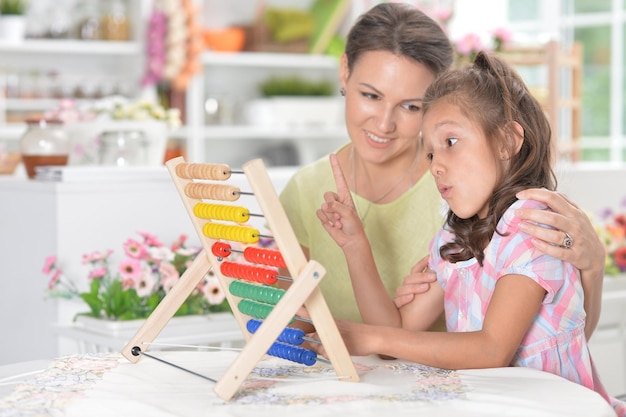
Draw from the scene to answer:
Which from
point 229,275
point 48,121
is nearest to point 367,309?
point 229,275

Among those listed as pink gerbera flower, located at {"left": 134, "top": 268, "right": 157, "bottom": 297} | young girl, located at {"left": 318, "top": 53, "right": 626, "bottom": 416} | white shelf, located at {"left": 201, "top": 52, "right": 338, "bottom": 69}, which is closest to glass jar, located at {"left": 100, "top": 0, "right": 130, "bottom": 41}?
white shelf, located at {"left": 201, "top": 52, "right": 338, "bottom": 69}

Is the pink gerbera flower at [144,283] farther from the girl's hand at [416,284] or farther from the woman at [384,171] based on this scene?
the girl's hand at [416,284]

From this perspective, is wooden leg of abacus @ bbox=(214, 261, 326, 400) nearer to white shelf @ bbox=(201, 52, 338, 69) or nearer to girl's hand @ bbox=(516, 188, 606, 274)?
girl's hand @ bbox=(516, 188, 606, 274)

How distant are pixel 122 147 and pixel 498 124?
169 cm

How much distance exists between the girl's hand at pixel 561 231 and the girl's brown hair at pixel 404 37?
593mm

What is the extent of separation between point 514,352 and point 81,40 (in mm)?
4407

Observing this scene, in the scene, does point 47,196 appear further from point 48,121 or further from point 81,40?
point 81,40

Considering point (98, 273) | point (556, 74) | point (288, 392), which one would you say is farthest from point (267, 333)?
point (556, 74)

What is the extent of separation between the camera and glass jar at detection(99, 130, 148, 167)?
315 cm

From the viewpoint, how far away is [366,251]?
2020 millimetres

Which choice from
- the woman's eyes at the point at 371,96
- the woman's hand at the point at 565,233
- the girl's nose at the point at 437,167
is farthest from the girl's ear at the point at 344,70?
the woman's hand at the point at 565,233

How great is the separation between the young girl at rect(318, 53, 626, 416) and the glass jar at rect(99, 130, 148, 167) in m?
1.53

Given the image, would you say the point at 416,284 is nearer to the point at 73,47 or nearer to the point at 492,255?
the point at 492,255

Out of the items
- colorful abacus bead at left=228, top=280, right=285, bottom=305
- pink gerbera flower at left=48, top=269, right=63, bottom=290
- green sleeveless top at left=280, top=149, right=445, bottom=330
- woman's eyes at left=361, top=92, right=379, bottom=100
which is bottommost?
pink gerbera flower at left=48, top=269, right=63, bottom=290
